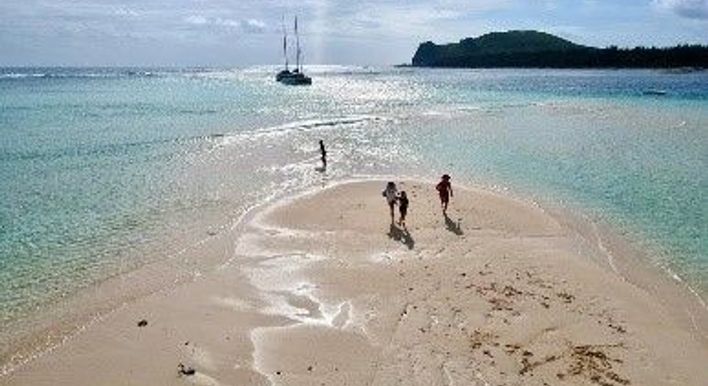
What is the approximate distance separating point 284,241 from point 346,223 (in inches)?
116

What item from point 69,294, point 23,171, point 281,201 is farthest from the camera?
point 23,171

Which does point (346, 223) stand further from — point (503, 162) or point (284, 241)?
point (503, 162)

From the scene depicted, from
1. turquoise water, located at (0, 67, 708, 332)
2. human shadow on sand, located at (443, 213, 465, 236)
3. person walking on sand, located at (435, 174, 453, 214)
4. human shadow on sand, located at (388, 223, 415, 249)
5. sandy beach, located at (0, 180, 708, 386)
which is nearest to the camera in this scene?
sandy beach, located at (0, 180, 708, 386)

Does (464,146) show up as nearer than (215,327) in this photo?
No

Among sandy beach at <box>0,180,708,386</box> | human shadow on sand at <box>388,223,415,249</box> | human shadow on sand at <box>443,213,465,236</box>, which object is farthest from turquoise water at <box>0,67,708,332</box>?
human shadow on sand at <box>388,223,415,249</box>

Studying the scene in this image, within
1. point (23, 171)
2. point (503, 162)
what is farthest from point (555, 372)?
point (23, 171)

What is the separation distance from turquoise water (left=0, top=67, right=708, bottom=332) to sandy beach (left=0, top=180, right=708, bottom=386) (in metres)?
2.71

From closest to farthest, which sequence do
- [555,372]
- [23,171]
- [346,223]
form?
[555,372], [346,223], [23,171]

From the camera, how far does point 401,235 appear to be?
74.8 ft

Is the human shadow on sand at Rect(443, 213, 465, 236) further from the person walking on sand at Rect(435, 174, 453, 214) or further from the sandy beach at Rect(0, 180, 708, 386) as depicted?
the person walking on sand at Rect(435, 174, 453, 214)

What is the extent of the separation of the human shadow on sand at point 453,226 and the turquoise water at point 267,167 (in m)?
5.50

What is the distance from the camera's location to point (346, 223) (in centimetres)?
2450

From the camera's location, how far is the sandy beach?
517 inches

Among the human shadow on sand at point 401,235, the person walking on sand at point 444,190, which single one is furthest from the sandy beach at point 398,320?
the person walking on sand at point 444,190
